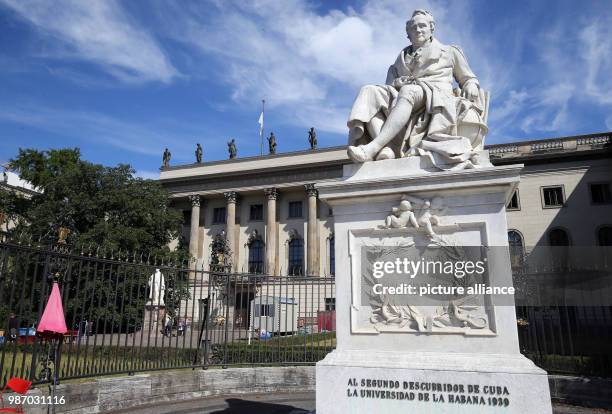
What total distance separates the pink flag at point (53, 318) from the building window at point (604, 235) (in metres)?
39.3

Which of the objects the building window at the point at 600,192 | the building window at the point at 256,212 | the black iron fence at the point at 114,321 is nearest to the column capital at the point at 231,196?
the building window at the point at 256,212

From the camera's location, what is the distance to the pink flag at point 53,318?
592 centimetres

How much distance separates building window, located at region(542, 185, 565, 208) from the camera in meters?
37.1

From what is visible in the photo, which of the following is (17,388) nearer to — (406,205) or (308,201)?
(406,205)

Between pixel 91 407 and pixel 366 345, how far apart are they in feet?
15.0

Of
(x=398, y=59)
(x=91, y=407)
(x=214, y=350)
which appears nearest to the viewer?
(x=398, y=59)

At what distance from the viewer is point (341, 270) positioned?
440 centimetres

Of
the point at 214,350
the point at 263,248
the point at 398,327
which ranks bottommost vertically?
the point at 214,350

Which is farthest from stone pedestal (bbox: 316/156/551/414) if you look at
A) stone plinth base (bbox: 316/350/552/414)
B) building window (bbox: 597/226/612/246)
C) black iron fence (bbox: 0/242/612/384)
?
building window (bbox: 597/226/612/246)

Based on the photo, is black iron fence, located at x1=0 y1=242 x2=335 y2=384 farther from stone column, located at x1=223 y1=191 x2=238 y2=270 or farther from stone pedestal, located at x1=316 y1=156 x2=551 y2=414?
stone column, located at x1=223 y1=191 x2=238 y2=270

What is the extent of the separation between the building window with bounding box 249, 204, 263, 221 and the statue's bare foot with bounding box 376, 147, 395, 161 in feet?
133

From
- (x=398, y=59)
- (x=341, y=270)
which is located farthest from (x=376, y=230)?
(x=398, y=59)

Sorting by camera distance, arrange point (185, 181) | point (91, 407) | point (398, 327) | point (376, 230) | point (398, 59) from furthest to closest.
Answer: point (185, 181) < point (91, 407) < point (398, 59) < point (376, 230) < point (398, 327)

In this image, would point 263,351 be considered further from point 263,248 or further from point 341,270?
point 263,248
